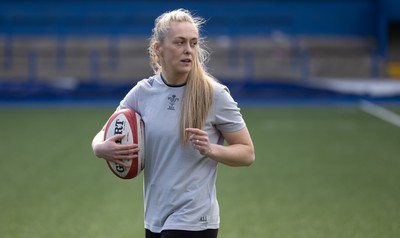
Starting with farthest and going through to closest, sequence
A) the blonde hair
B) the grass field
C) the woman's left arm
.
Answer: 1. the grass field
2. the blonde hair
3. the woman's left arm

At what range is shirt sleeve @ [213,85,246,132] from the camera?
3.74 metres

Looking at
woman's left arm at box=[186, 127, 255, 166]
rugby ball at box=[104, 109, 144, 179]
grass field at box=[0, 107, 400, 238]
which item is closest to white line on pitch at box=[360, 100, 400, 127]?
grass field at box=[0, 107, 400, 238]

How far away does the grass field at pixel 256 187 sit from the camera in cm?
690

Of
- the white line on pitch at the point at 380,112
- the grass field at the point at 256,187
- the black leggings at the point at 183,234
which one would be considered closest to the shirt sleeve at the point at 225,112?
the black leggings at the point at 183,234

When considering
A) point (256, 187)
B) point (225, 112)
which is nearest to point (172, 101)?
point (225, 112)

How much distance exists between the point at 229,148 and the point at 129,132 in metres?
0.53

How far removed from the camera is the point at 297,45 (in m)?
26.6

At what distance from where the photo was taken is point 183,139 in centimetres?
367

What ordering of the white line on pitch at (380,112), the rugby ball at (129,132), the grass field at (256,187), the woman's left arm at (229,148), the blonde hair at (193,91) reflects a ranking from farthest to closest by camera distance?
the white line on pitch at (380,112), the grass field at (256,187), the rugby ball at (129,132), the blonde hair at (193,91), the woman's left arm at (229,148)

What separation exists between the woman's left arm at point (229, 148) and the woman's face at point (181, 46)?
35 cm

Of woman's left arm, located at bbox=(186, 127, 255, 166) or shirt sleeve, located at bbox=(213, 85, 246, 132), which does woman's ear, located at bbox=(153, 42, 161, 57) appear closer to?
shirt sleeve, located at bbox=(213, 85, 246, 132)

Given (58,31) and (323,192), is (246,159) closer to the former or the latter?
(323,192)

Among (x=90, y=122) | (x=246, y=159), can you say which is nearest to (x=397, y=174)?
(x=246, y=159)

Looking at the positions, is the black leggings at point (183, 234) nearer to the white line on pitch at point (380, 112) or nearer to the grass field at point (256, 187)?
the grass field at point (256, 187)
